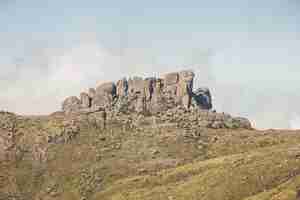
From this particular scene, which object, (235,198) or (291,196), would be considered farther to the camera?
(235,198)

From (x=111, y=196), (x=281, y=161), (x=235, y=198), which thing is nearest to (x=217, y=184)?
(x=235, y=198)

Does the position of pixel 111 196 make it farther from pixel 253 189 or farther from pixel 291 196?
pixel 291 196

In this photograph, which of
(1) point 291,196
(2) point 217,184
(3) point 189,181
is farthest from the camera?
(3) point 189,181

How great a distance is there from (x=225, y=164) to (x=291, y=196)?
5030cm

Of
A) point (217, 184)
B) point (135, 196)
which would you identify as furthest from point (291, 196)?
point (135, 196)

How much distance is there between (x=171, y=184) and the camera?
193m

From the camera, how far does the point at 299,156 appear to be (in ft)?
619

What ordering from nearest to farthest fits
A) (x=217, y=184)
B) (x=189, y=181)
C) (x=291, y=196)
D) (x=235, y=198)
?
(x=291, y=196)
(x=235, y=198)
(x=217, y=184)
(x=189, y=181)

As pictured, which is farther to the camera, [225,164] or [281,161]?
[225,164]

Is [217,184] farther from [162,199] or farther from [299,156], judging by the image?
[299,156]

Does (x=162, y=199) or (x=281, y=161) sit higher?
(x=281, y=161)

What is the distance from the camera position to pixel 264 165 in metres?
184

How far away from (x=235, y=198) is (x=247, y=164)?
26.6 metres

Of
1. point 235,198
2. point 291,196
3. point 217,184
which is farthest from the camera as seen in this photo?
point 217,184
